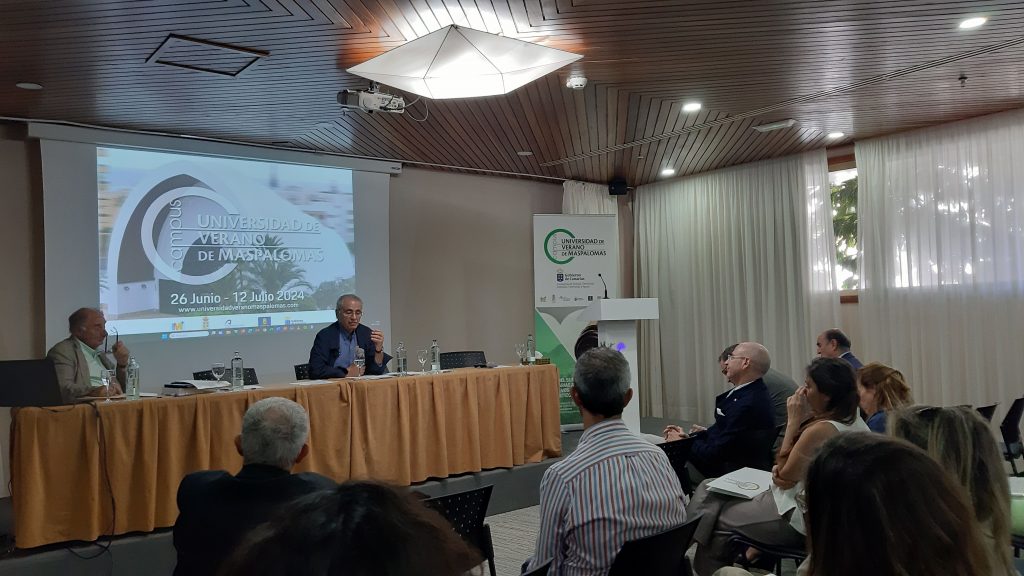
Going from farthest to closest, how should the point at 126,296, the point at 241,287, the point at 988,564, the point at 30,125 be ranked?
the point at 241,287, the point at 126,296, the point at 30,125, the point at 988,564

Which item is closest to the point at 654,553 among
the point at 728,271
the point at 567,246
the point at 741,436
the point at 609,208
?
the point at 741,436

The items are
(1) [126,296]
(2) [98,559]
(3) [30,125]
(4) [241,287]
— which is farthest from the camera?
(4) [241,287]

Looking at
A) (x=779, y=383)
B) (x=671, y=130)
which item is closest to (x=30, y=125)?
(x=671, y=130)

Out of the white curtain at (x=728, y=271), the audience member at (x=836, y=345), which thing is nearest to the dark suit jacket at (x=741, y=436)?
the audience member at (x=836, y=345)

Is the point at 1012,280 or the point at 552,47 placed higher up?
the point at 552,47

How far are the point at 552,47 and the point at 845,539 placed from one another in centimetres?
A: 358

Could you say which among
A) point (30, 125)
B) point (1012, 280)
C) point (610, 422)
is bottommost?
point (610, 422)

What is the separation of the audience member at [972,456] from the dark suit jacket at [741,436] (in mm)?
1837

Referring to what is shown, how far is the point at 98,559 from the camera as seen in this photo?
343cm

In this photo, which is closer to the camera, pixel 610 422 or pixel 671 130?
pixel 610 422

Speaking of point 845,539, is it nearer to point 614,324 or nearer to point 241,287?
point 614,324

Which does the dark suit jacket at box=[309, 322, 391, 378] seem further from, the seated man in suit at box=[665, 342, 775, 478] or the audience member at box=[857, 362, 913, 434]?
the audience member at box=[857, 362, 913, 434]

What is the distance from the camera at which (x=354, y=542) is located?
2.18ft

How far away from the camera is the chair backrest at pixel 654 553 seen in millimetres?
1858
